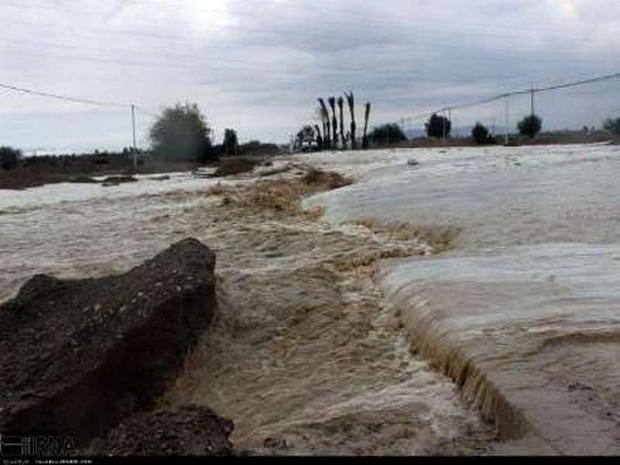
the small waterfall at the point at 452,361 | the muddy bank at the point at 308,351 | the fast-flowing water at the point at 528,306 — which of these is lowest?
the muddy bank at the point at 308,351

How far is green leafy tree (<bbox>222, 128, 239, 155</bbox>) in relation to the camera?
8450cm

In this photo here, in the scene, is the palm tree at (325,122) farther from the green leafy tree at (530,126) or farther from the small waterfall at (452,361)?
the small waterfall at (452,361)

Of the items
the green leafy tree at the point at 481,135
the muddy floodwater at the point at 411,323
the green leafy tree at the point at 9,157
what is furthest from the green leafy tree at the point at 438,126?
the muddy floodwater at the point at 411,323

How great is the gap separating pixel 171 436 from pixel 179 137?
239ft

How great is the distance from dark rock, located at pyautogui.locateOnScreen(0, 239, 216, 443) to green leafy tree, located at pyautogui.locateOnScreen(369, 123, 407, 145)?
69.8 m

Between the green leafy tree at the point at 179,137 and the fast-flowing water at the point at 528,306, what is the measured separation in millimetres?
58342

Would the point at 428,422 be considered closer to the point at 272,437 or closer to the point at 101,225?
the point at 272,437

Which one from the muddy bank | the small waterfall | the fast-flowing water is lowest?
the muddy bank

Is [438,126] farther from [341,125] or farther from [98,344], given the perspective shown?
[98,344]

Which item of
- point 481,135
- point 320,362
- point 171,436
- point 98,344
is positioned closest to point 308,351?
point 320,362

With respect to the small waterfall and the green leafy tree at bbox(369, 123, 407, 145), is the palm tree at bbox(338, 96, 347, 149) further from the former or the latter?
the small waterfall

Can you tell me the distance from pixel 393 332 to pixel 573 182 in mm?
12728

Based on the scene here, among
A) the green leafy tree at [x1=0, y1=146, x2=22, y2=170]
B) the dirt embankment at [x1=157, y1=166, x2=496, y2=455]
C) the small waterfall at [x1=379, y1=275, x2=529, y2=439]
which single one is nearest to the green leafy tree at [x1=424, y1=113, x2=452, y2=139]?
the green leafy tree at [x1=0, y1=146, x2=22, y2=170]

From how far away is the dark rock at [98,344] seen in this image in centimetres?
725
